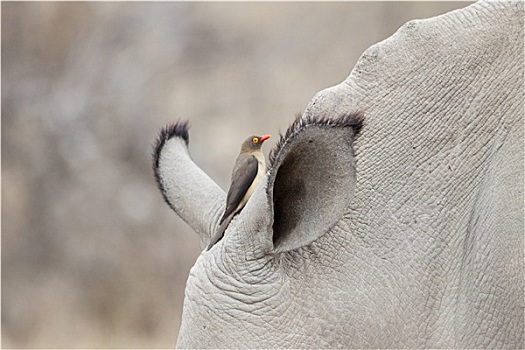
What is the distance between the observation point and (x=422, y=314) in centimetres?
150

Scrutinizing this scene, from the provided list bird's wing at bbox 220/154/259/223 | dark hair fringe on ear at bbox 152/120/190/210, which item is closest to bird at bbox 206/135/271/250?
bird's wing at bbox 220/154/259/223

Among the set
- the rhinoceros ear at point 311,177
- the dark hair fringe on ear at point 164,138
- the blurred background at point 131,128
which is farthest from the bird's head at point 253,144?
the blurred background at point 131,128

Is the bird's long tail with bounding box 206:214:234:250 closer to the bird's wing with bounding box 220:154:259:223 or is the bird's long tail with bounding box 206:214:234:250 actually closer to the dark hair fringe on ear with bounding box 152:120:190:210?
the bird's wing with bounding box 220:154:259:223

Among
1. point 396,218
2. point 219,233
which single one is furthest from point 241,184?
point 396,218

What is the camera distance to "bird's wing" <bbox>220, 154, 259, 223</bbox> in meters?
1.63

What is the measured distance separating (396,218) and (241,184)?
0.29 m

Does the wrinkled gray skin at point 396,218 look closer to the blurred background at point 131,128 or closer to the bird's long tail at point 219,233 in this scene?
the bird's long tail at point 219,233

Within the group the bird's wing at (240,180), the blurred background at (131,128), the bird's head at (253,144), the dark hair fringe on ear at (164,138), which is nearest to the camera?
the bird's wing at (240,180)

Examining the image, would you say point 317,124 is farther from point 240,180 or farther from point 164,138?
point 164,138

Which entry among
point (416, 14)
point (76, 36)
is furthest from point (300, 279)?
point (76, 36)

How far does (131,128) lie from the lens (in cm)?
791

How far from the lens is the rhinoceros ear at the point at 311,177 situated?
54.8 inches

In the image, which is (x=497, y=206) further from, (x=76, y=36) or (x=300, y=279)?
(x=76, y=36)

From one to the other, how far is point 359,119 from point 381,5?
6512 mm
